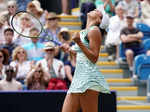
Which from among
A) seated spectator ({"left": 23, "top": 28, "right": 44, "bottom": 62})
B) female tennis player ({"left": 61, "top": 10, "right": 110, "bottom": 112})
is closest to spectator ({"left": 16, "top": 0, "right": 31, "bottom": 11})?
seated spectator ({"left": 23, "top": 28, "right": 44, "bottom": 62})

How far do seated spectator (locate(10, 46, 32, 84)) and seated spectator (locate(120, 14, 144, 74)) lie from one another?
2059 millimetres

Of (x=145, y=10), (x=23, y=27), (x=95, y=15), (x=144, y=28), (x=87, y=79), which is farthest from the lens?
(x=145, y=10)

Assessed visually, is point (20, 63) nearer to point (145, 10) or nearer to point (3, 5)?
point (3, 5)

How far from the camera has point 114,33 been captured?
11273mm

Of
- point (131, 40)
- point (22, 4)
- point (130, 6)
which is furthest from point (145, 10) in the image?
point (22, 4)

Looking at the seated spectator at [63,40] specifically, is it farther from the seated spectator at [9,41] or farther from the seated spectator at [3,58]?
the seated spectator at [3,58]

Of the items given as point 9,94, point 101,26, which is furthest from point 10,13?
point 101,26

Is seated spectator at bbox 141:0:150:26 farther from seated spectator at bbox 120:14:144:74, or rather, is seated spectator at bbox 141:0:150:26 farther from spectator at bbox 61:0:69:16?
spectator at bbox 61:0:69:16

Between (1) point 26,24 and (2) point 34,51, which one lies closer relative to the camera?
(1) point 26,24

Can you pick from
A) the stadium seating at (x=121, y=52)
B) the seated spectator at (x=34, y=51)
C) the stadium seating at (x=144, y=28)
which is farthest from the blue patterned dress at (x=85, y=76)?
the stadium seating at (x=144, y=28)

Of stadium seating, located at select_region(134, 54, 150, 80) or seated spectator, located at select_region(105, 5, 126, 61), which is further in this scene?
seated spectator, located at select_region(105, 5, 126, 61)

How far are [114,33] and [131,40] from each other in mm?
582

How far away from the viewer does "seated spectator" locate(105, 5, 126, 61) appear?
11109 millimetres

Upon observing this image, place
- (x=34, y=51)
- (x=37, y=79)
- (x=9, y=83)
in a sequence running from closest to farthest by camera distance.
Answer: (x=9, y=83), (x=37, y=79), (x=34, y=51)
